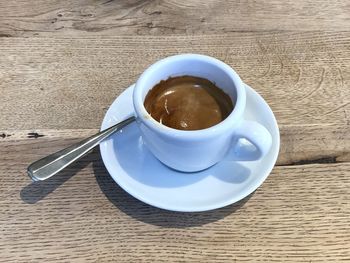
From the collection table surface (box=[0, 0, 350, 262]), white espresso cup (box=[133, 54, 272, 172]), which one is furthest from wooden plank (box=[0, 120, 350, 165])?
white espresso cup (box=[133, 54, 272, 172])

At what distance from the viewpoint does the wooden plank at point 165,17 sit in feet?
3.17

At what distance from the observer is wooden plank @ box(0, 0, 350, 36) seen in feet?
3.17

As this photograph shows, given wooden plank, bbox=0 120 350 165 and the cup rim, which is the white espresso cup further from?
wooden plank, bbox=0 120 350 165

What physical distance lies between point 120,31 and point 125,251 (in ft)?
1.69

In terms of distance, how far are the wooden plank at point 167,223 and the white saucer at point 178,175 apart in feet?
0.10

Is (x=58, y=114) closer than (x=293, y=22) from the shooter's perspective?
Yes

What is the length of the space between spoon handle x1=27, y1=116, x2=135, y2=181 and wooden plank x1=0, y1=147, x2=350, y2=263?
40 millimetres

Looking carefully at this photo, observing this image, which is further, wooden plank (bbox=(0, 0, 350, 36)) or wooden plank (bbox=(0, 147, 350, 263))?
wooden plank (bbox=(0, 0, 350, 36))

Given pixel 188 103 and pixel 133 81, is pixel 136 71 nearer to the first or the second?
pixel 133 81

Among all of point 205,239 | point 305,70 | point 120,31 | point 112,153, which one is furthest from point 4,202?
point 305,70

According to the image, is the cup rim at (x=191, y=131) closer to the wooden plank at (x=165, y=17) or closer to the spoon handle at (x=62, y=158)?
the spoon handle at (x=62, y=158)

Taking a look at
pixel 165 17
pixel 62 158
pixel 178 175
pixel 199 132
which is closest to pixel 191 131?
pixel 199 132

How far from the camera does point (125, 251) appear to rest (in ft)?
2.07

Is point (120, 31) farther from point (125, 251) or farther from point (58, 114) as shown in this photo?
point (125, 251)
